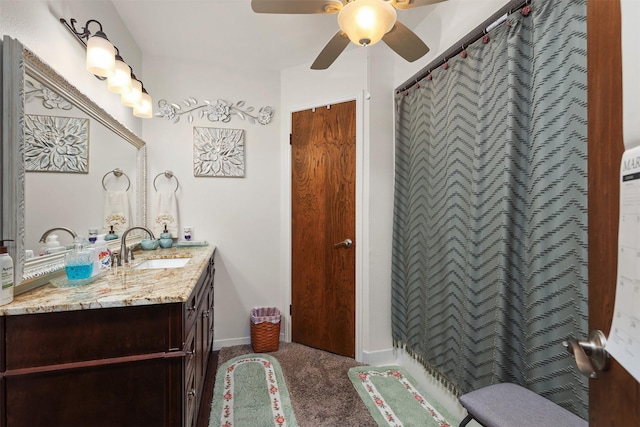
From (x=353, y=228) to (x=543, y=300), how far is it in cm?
138

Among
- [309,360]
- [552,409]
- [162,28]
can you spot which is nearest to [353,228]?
[309,360]

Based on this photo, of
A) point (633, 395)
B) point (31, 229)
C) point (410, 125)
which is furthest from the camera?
point (410, 125)

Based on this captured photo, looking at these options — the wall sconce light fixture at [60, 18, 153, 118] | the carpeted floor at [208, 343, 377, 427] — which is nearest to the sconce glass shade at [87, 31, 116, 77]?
the wall sconce light fixture at [60, 18, 153, 118]

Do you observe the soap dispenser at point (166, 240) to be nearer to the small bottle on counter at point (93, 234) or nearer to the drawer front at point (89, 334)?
the small bottle on counter at point (93, 234)

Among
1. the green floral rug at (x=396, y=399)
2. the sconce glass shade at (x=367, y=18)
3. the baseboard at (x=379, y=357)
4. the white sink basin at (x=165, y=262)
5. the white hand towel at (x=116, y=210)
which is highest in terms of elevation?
the sconce glass shade at (x=367, y=18)

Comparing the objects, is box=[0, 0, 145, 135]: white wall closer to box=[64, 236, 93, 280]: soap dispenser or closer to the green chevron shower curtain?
box=[64, 236, 93, 280]: soap dispenser

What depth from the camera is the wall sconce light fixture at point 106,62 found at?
133 cm

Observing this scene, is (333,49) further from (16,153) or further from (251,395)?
(251,395)

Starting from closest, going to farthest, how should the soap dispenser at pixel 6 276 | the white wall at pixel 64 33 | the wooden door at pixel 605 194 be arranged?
the wooden door at pixel 605 194 → the soap dispenser at pixel 6 276 → the white wall at pixel 64 33

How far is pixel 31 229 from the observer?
113cm

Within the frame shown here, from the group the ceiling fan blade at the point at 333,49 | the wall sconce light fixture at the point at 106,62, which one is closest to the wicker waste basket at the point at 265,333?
the wall sconce light fixture at the point at 106,62

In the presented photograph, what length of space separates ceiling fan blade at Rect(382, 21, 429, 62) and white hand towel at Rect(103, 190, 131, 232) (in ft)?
6.09

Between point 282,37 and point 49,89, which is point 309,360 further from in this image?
point 282,37

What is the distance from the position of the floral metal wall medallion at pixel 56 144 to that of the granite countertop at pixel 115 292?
19.9 inches
